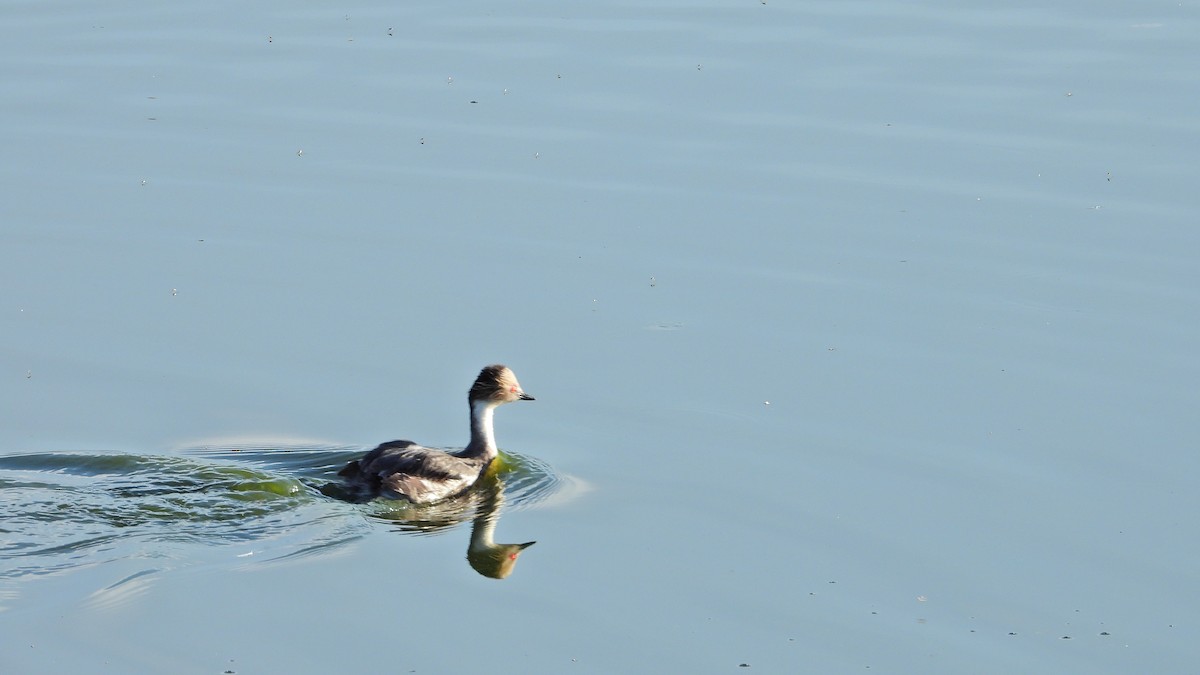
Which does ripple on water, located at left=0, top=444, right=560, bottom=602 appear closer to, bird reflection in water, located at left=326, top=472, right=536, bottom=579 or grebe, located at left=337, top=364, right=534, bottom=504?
bird reflection in water, located at left=326, top=472, right=536, bottom=579

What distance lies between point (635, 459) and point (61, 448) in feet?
12.4

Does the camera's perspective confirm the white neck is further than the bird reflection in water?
Yes

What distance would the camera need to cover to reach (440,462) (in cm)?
1212

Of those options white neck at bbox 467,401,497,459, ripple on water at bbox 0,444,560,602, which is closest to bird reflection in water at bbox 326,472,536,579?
ripple on water at bbox 0,444,560,602

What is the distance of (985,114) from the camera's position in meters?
17.7

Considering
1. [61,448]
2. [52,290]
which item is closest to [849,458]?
[61,448]

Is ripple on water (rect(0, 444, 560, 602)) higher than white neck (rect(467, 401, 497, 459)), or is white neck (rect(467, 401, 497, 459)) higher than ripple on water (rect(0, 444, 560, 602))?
white neck (rect(467, 401, 497, 459))

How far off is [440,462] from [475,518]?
1.51 ft

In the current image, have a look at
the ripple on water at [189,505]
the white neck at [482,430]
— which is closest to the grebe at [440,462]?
the white neck at [482,430]

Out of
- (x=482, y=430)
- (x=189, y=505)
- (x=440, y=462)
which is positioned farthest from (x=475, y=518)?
(x=189, y=505)

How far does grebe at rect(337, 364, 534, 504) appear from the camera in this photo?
11.8 m

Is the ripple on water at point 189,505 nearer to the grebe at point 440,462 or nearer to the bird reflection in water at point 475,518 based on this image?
the bird reflection in water at point 475,518

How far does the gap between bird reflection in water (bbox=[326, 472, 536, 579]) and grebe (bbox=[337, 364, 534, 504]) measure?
0.23 feet

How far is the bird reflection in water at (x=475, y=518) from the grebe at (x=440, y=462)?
7 cm
